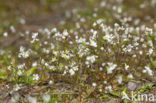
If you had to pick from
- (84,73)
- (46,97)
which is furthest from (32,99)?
(84,73)

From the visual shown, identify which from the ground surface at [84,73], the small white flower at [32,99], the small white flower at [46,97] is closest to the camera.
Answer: the small white flower at [32,99]

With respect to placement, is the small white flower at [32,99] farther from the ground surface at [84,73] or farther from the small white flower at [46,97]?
the small white flower at [46,97]

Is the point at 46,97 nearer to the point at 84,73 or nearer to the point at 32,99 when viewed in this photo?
the point at 32,99

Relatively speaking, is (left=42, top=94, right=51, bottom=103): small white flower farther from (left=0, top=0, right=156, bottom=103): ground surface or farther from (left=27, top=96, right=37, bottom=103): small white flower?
(left=27, top=96, right=37, bottom=103): small white flower

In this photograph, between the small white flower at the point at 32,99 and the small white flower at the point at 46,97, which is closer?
the small white flower at the point at 32,99

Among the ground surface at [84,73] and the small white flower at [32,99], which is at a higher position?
the ground surface at [84,73]

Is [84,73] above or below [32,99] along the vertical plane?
above

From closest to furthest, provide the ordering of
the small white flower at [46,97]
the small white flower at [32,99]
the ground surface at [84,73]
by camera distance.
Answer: the small white flower at [32,99], the small white flower at [46,97], the ground surface at [84,73]

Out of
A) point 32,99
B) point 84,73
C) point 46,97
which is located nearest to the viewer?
point 32,99

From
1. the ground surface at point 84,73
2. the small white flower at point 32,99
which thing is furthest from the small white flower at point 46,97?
the small white flower at point 32,99

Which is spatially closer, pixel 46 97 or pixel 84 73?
pixel 46 97

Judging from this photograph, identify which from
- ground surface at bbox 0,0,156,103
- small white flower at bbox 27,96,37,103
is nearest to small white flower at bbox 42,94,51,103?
ground surface at bbox 0,0,156,103
